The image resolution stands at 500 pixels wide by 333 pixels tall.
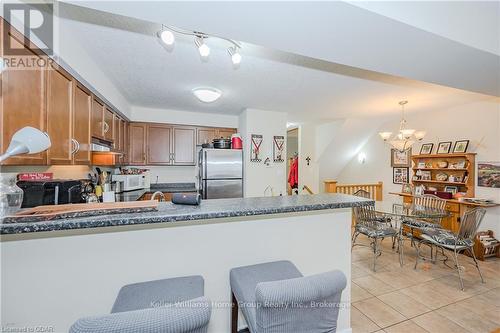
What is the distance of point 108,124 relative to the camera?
2.89 metres

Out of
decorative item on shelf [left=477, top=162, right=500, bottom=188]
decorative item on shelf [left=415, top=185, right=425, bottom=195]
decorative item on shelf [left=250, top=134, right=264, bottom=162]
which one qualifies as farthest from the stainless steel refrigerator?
decorative item on shelf [left=477, top=162, right=500, bottom=188]

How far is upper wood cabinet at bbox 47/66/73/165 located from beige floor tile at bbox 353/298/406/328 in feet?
10.0

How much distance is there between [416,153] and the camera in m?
4.57

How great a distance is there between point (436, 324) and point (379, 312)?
0.45 meters

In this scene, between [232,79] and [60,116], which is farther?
[232,79]

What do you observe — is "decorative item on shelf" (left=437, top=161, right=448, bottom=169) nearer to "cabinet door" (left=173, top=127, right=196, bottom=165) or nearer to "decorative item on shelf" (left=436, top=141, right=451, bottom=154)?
"decorative item on shelf" (left=436, top=141, right=451, bottom=154)

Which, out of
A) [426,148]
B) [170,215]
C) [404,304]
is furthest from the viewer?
[426,148]

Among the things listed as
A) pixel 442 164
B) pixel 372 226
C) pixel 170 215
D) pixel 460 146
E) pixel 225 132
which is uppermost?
pixel 225 132

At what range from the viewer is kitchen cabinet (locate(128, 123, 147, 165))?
3996mm

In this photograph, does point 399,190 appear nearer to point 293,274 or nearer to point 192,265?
point 293,274

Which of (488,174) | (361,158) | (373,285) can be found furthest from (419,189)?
(373,285)

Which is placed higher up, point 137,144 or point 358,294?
point 137,144

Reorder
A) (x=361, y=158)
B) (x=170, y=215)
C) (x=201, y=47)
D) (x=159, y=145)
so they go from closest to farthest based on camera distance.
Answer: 1. (x=170, y=215)
2. (x=201, y=47)
3. (x=159, y=145)
4. (x=361, y=158)

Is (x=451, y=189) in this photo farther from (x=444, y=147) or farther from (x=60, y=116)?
(x=60, y=116)
